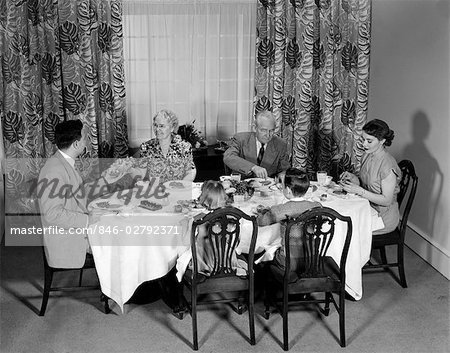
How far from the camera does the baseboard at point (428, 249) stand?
198 inches

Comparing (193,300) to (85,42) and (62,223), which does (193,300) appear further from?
(85,42)

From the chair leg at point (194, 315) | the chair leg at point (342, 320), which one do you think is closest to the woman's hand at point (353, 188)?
the chair leg at point (342, 320)

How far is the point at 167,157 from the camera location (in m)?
5.00

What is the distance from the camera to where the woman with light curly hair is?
497cm

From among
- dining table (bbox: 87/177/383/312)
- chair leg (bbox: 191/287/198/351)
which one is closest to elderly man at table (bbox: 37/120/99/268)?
dining table (bbox: 87/177/383/312)

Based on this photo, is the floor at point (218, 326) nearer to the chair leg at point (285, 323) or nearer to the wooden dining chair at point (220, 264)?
the chair leg at point (285, 323)

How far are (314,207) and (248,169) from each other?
1406mm

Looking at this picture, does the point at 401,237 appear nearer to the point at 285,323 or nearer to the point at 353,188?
the point at 353,188

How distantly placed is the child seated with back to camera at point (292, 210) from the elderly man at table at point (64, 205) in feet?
3.58

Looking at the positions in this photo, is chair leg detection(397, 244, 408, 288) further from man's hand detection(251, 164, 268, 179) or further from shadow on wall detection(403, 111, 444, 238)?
man's hand detection(251, 164, 268, 179)

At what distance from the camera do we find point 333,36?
6141 mm

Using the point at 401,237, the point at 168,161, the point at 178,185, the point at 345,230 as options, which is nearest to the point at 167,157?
the point at 168,161

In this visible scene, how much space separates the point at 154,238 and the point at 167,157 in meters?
1.02

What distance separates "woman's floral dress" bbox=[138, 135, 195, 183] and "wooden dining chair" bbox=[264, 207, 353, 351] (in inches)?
48.2
